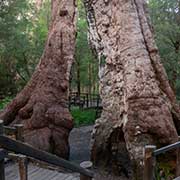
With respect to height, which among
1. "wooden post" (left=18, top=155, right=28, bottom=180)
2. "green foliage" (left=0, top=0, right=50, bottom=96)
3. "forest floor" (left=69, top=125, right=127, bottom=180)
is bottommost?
"forest floor" (left=69, top=125, right=127, bottom=180)

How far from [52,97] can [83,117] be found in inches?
254

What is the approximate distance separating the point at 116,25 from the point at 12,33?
335 inches

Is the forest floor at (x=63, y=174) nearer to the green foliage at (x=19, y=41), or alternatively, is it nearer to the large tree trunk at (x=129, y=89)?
the large tree trunk at (x=129, y=89)

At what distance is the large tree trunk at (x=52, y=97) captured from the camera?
281 inches

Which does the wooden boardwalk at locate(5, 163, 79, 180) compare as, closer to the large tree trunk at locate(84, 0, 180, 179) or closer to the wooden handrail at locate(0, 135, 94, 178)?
the large tree trunk at locate(84, 0, 180, 179)

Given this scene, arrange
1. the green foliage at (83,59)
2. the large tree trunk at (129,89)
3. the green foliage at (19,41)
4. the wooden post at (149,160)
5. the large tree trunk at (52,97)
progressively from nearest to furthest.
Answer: the wooden post at (149,160) < the large tree trunk at (129,89) < the large tree trunk at (52,97) < the green foliage at (19,41) < the green foliage at (83,59)

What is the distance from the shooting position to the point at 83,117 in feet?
45.7

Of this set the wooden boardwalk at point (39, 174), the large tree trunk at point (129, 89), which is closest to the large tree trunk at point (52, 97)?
the large tree trunk at point (129, 89)

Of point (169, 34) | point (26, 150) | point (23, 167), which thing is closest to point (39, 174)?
point (23, 167)

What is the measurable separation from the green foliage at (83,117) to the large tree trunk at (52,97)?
18.0 ft

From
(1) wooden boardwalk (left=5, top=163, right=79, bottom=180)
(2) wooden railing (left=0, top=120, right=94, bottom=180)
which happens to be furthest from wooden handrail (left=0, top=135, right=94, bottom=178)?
(1) wooden boardwalk (left=5, top=163, right=79, bottom=180)

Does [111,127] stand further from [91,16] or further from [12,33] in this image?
[12,33]

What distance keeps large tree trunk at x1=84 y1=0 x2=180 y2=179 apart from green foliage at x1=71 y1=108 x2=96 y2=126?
21.2 feet

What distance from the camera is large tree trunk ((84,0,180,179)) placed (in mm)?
5598
